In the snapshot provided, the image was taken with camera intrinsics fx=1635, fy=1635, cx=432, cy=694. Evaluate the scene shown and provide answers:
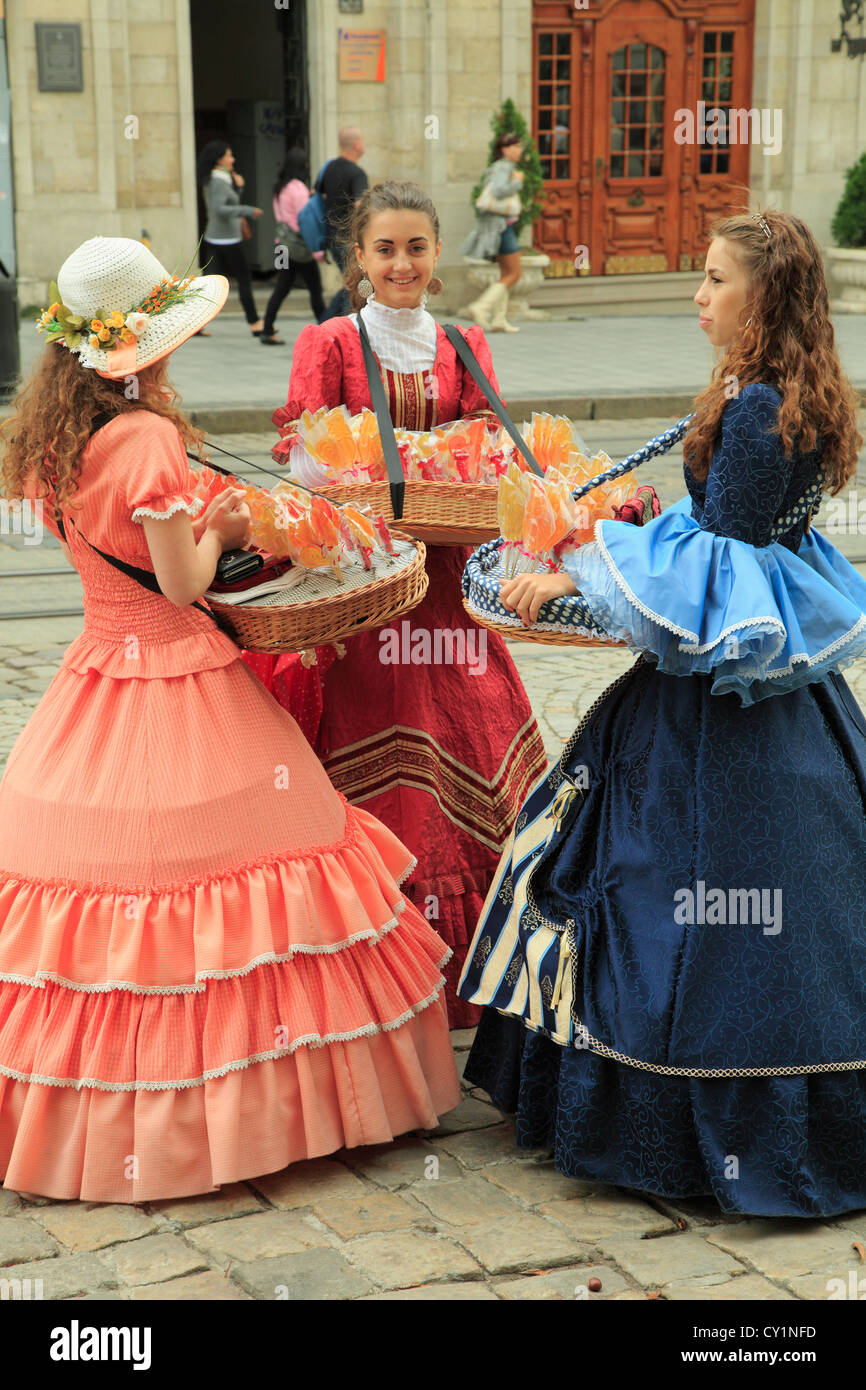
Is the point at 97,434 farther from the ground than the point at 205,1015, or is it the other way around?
the point at 97,434

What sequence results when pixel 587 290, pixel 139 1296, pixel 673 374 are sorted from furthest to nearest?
pixel 587 290
pixel 673 374
pixel 139 1296

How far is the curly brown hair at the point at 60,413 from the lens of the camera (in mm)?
3164

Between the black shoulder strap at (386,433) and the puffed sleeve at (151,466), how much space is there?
696 millimetres

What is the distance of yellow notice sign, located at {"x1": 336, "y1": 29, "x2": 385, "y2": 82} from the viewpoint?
16.7 m

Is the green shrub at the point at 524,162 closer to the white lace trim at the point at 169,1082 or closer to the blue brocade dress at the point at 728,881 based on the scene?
the blue brocade dress at the point at 728,881

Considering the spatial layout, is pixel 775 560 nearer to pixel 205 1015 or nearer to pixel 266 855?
pixel 266 855

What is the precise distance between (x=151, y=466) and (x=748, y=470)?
3.67ft

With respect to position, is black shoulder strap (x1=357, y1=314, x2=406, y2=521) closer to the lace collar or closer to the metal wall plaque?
the lace collar

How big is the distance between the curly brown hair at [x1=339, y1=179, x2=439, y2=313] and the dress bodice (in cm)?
132

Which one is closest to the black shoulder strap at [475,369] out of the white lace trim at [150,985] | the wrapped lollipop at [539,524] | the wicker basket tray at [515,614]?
the wicker basket tray at [515,614]

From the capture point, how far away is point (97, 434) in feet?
10.4

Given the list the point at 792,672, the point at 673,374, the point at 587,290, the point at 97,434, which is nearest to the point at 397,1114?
the point at 792,672

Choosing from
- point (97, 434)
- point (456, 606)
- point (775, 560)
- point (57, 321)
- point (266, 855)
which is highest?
point (57, 321)

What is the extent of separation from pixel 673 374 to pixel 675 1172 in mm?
11225
